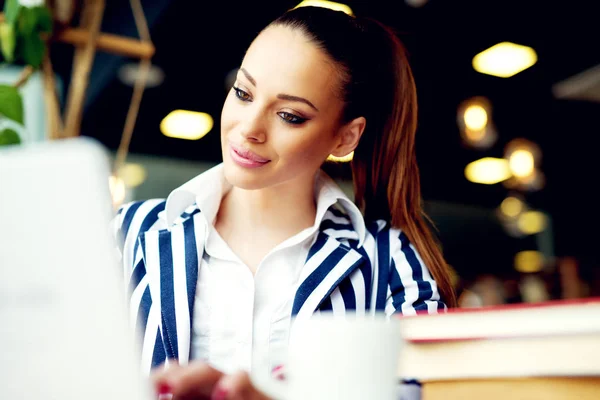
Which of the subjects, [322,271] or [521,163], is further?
[521,163]

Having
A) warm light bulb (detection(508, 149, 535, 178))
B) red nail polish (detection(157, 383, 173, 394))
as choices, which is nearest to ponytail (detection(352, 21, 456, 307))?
red nail polish (detection(157, 383, 173, 394))

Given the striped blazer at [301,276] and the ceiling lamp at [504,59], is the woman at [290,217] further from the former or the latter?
the ceiling lamp at [504,59]

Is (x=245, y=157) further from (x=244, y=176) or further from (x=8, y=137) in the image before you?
(x=8, y=137)

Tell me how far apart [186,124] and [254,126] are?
469 centimetres

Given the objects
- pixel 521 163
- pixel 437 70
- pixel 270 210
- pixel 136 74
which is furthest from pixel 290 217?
pixel 521 163

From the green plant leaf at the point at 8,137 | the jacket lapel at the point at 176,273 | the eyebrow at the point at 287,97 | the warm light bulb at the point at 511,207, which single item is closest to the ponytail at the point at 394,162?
the eyebrow at the point at 287,97

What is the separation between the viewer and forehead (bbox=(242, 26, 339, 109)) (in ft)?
3.83

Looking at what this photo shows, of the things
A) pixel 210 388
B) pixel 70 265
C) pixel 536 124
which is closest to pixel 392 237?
pixel 210 388

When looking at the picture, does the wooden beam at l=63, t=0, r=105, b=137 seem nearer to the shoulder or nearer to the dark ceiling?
the shoulder

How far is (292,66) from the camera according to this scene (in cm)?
118

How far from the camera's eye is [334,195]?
1.36 metres

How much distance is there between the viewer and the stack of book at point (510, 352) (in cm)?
48

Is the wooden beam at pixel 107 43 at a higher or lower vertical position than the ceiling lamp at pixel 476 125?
lower

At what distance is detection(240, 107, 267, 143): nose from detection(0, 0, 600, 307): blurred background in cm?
36
